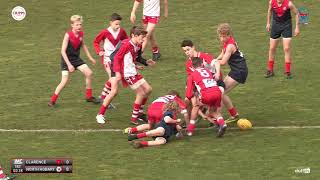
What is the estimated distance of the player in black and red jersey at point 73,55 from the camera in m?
19.0

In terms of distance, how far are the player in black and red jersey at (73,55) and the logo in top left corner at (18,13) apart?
32.7ft

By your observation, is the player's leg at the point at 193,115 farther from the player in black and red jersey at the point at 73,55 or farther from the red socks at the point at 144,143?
the player in black and red jersey at the point at 73,55

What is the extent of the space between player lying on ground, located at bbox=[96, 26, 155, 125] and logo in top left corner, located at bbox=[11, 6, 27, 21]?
468 inches

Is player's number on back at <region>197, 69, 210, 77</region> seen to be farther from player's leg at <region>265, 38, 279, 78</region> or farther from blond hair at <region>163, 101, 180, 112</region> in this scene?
player's leg at <region>265, 38, 279, 78</region>

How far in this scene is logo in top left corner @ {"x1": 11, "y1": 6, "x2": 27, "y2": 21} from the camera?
28.9m

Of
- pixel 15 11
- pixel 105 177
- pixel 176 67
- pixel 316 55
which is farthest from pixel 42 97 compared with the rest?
pixel 15 11

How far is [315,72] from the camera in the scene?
70.5 ft

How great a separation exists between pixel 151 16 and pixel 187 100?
6.58 meters

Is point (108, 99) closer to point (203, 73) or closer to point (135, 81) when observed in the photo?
point (135, 81)

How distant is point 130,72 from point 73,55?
2385mm

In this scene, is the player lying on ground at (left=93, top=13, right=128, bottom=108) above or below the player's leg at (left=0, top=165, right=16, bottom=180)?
above

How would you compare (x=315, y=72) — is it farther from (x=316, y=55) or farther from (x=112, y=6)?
(x=112, y=6)
